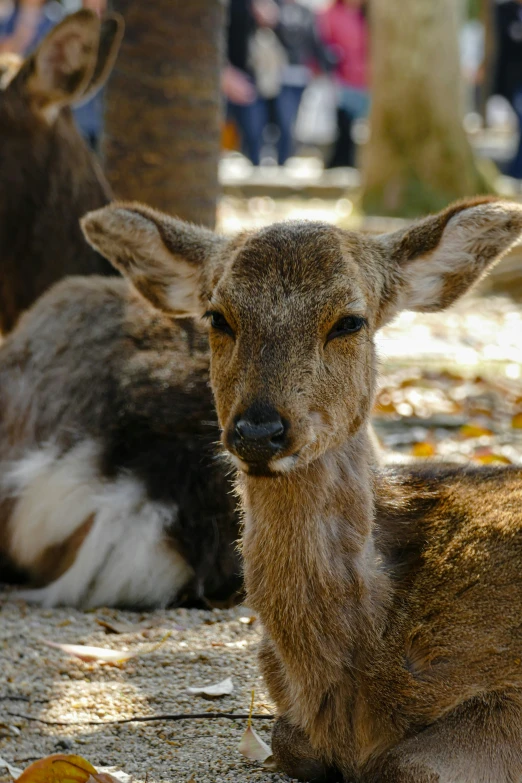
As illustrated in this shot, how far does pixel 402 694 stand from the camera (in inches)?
137

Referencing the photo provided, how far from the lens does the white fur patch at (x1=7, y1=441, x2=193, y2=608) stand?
5.18 m

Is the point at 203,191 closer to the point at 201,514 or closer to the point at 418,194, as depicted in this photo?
the point at 201,514

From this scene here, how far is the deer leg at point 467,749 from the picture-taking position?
10.9 feet

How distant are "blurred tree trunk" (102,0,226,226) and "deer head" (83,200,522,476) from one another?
3.77 metres

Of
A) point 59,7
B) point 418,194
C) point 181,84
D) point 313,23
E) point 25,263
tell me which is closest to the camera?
point 25,263

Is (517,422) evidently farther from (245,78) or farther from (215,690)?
(245,78)

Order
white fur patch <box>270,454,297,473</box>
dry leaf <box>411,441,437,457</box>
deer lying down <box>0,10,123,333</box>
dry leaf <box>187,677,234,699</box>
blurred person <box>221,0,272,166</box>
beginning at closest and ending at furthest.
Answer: white fur patch <box>270,454,297,473</box> < dry leaf <box>187,677,234,699</box> < dry leaf <box>411,441,437,457</box> < deer lying down <box>0,10,123,333</box> < blurred person <box>221,0,272,166</box>

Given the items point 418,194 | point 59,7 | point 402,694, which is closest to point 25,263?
point 402,694

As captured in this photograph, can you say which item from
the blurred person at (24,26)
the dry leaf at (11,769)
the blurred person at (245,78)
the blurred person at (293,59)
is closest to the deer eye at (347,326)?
the dry leaf at (11,769)

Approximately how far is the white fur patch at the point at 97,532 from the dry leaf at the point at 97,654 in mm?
543

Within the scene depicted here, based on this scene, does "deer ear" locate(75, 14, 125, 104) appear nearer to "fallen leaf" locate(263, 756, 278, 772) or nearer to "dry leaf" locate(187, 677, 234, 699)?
"dry leaf" locate(187, 677, 234, 699)

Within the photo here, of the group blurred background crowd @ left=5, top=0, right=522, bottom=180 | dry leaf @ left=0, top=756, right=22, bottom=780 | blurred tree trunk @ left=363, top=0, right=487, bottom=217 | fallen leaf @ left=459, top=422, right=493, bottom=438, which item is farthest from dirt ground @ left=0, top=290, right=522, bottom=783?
blurred background crowd @ left=5, top=0, right=522, bottom=180

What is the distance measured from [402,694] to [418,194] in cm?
1164

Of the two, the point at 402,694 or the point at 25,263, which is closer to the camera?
the point at 402,694
